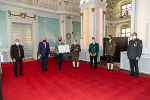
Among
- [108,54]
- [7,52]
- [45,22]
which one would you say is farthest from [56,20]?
[108,54]

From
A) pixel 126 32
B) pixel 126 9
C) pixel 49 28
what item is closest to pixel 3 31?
pixel 49 28

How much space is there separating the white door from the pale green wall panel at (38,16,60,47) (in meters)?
0.93

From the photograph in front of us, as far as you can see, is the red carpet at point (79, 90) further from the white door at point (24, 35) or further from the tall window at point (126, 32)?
the tall window at point (126, 32)

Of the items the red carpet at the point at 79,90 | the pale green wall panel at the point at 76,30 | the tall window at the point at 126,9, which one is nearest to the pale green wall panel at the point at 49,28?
the pale green wall panel at the point at 76,30

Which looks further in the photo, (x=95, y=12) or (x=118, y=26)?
(x=118, y=26)

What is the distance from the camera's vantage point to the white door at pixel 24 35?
8977mm

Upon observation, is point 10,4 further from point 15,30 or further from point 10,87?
point 10,87

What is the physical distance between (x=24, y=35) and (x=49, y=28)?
87.2 inches

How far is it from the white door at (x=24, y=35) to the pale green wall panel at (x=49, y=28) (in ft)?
3.04

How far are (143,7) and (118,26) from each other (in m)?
11.4

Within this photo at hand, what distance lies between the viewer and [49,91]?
129 inches

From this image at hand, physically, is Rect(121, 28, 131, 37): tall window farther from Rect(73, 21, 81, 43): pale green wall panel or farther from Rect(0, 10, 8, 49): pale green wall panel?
Rect(0, 10, 8, 49): pale green wall panel

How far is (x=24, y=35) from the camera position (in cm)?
946

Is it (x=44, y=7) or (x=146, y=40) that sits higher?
(x=44, y=7)
